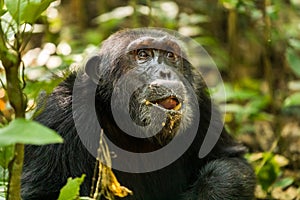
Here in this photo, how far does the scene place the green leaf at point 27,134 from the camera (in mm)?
2547

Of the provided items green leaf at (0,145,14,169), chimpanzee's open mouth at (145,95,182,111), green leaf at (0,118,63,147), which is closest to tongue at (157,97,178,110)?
chimpanzee's open mouth at (145,95,182,111)

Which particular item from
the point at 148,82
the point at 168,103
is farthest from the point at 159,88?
the point at 148,82

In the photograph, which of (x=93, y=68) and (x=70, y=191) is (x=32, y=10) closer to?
(x=70, y=191)

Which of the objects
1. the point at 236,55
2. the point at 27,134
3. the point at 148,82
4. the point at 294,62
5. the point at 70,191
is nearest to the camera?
the point at 27,134

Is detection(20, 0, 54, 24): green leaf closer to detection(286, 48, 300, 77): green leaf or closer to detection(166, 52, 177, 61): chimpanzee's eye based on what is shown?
detection(166, 52, 177, 61): chimpanzee's eye

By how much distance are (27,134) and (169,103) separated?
2166mm

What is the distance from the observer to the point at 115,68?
513cm

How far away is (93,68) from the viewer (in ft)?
17.1

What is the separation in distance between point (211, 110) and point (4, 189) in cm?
237

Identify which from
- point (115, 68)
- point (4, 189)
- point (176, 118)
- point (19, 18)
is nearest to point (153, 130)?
point (176, 118)

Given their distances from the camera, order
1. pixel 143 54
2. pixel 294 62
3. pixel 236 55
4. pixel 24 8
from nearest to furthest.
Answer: pixel 24 8 → pixel 143 54 → pixel 294 62 → pixel 236 55

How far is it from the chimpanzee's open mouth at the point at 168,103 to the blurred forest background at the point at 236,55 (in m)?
0.74

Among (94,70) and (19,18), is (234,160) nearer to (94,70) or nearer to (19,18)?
(94,70)

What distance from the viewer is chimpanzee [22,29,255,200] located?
4.77 metres
